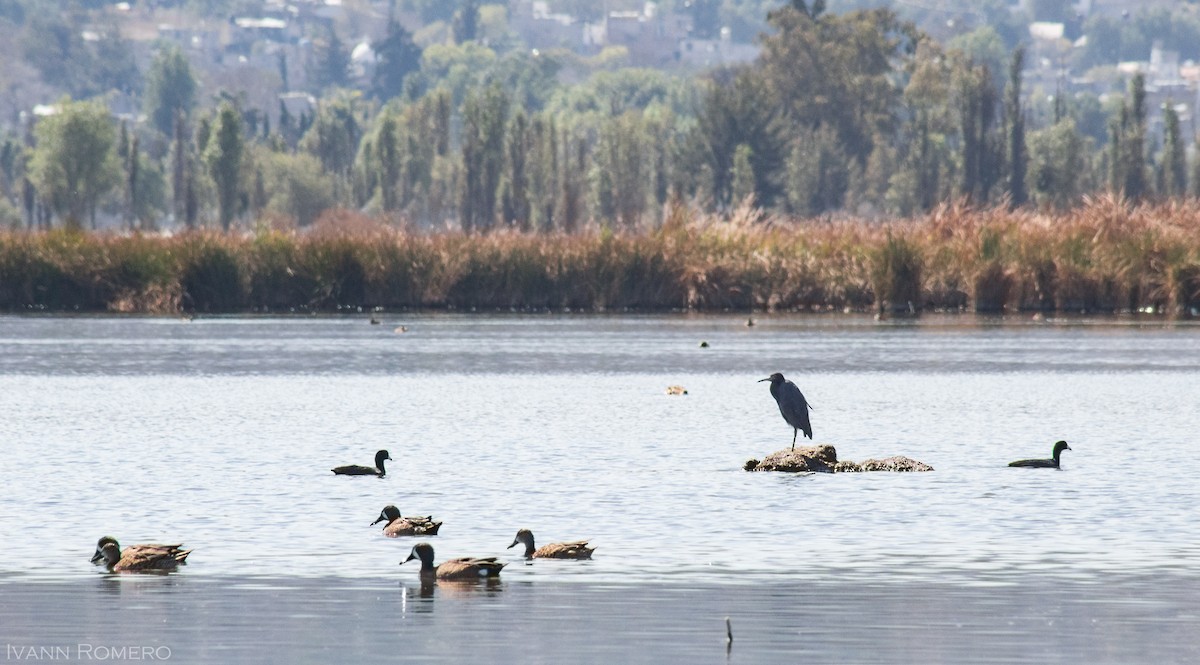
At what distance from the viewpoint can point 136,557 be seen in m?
16.1

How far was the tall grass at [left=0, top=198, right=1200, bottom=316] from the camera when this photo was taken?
175 ft

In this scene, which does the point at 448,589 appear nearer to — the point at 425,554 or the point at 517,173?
the point at 425,554

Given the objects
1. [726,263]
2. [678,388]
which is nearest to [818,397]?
[678,388]

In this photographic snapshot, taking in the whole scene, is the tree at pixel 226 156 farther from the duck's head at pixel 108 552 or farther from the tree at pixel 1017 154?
the duck's head at pixel 108 552

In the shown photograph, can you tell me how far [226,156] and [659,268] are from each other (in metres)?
45.0

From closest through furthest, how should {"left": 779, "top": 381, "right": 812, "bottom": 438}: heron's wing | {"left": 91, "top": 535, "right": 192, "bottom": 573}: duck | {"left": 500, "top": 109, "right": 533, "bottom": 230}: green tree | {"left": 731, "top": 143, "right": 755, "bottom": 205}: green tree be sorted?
{"left": 91, "top": 535, "right": 192, "bottom": 573}: duck < {"left": 779, "top": 381, "right": 812, "bottom": 438}: heron's wing < {"left": 500, "top": 109, "right": 533, "bottom": 230}: green tree < {"left": 731, "top": 143, "right": 755, "bottom": 205}: green tree

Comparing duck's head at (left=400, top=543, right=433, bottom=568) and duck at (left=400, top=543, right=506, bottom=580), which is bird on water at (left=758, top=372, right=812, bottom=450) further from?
duck's head at (left=400, top=543, right=433, bottom=568)

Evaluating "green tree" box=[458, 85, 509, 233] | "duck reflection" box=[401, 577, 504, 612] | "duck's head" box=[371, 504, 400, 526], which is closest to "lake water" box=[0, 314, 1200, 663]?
"duck reflection" box=[401, 577, 504, 612]

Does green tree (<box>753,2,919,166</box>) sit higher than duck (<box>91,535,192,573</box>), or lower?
higher

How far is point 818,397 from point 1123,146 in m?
51.2

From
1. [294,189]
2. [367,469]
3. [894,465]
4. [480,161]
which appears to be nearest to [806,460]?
[894,465]

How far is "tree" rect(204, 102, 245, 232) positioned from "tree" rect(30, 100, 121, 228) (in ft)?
25.2

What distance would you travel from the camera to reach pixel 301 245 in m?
56.2

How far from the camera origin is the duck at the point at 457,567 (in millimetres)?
15836
